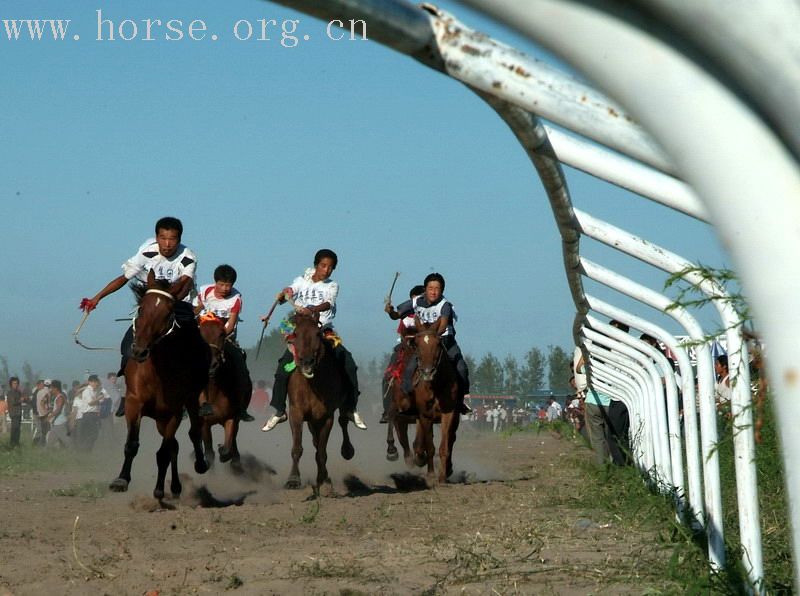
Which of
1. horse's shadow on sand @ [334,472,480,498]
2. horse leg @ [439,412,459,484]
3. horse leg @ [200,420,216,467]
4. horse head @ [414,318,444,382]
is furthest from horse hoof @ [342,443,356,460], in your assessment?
horse leg @ [200,420,216,467]

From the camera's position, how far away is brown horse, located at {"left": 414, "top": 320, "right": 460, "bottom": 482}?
15.4 meters

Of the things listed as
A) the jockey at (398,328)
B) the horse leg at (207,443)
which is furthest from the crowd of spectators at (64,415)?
the horse leg at (207,443)

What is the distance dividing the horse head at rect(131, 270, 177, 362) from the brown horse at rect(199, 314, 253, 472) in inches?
100.0

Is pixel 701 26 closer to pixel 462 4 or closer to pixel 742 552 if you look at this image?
pixel 462 4

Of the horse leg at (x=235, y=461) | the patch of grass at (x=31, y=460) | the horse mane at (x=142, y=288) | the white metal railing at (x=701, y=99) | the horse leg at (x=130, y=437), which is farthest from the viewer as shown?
the patch of grass at (x=31, y=460)

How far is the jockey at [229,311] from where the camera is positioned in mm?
14688

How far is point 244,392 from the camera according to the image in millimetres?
14961

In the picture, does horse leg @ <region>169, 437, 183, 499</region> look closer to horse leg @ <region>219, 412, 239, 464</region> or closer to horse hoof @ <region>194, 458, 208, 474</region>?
horse hoof @ <region>194, 458, 208, 474</region>

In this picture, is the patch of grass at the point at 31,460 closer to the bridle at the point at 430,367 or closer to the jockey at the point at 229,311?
the jockey at the point at 229,311

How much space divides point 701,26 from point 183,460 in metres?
17.1

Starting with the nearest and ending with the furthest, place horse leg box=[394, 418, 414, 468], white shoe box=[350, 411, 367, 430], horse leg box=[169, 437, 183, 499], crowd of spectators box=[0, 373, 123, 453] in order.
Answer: horse leg box=[169, 437, 183, 499], white shoe box=[350, 411, 367, 430], horse leg box=[394, 418, 414, 468], crowd of spectators box=[0, 373, 123, 453]

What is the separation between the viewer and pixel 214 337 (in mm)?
14180

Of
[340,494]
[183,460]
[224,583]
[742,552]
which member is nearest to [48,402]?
[183,460]

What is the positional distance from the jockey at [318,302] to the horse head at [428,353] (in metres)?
0.80
